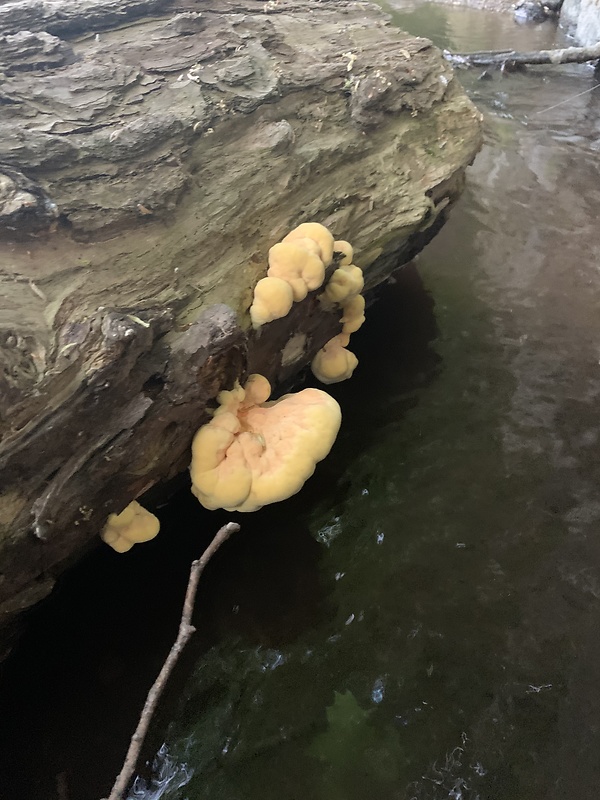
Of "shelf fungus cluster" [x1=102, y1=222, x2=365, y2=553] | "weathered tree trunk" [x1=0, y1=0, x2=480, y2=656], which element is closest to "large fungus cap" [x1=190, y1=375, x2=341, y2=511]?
"shelf fungus cluster" [x1=102, y1=222, x2=365, y2=553]

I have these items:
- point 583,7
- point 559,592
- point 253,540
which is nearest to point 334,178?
point 253,540

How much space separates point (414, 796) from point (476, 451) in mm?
1752

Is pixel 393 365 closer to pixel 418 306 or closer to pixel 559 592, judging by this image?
pixel 418 306

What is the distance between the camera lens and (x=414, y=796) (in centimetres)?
209

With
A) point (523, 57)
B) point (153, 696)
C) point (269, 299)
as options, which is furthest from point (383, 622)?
point (523, 57)

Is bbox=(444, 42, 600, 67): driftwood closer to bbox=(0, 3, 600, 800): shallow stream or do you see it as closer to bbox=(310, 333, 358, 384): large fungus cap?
bbox=(0, 3, 600, 800): shallow stream

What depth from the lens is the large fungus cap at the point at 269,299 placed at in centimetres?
244

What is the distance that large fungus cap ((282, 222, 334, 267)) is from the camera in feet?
8.55

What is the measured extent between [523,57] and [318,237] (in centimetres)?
800

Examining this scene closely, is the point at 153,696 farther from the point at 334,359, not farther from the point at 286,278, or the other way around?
the point at 334,359

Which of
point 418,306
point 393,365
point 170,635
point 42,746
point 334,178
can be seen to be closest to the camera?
point 42,746

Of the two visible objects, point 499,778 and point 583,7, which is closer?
point 499,778

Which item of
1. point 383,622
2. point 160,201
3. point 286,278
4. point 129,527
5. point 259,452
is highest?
point 160,201

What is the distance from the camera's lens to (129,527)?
2363mm
